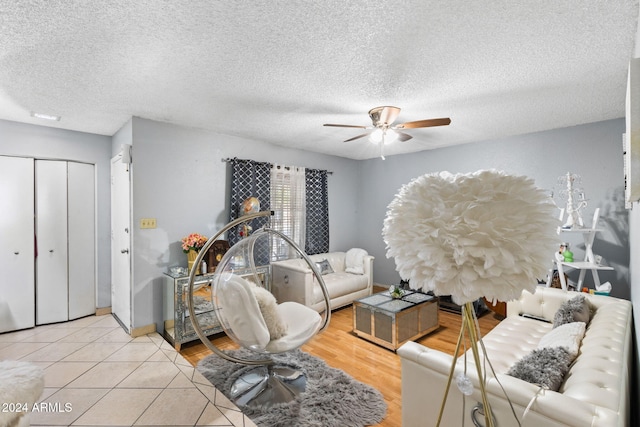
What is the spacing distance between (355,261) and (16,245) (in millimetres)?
4314

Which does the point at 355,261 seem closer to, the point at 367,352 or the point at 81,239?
the point at 367,352

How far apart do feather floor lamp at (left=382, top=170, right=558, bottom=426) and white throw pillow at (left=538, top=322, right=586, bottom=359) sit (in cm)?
155

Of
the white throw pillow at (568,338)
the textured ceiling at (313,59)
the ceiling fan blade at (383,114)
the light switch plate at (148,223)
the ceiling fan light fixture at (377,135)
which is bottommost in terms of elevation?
the white throw pillow at (568,338)

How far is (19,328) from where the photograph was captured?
3402 millimetres

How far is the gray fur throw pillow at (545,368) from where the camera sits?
1.36 meters

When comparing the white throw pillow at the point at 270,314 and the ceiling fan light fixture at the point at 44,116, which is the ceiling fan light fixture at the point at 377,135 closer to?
the white throw pillow at the point at 270,314

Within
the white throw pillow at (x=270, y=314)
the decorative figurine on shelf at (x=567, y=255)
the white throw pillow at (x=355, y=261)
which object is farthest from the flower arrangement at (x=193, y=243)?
the decorative figurine on shelf at (x=567, y=255)

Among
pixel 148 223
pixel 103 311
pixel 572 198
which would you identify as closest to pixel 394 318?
pixel 572 198

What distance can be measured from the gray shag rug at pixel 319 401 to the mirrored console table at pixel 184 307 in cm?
48

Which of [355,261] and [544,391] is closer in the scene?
[544,391]

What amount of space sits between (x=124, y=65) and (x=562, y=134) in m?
4.57

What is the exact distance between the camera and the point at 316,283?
3.91 m

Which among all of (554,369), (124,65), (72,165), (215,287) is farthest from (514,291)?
(72,165)

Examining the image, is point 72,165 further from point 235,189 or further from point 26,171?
point 235,189
